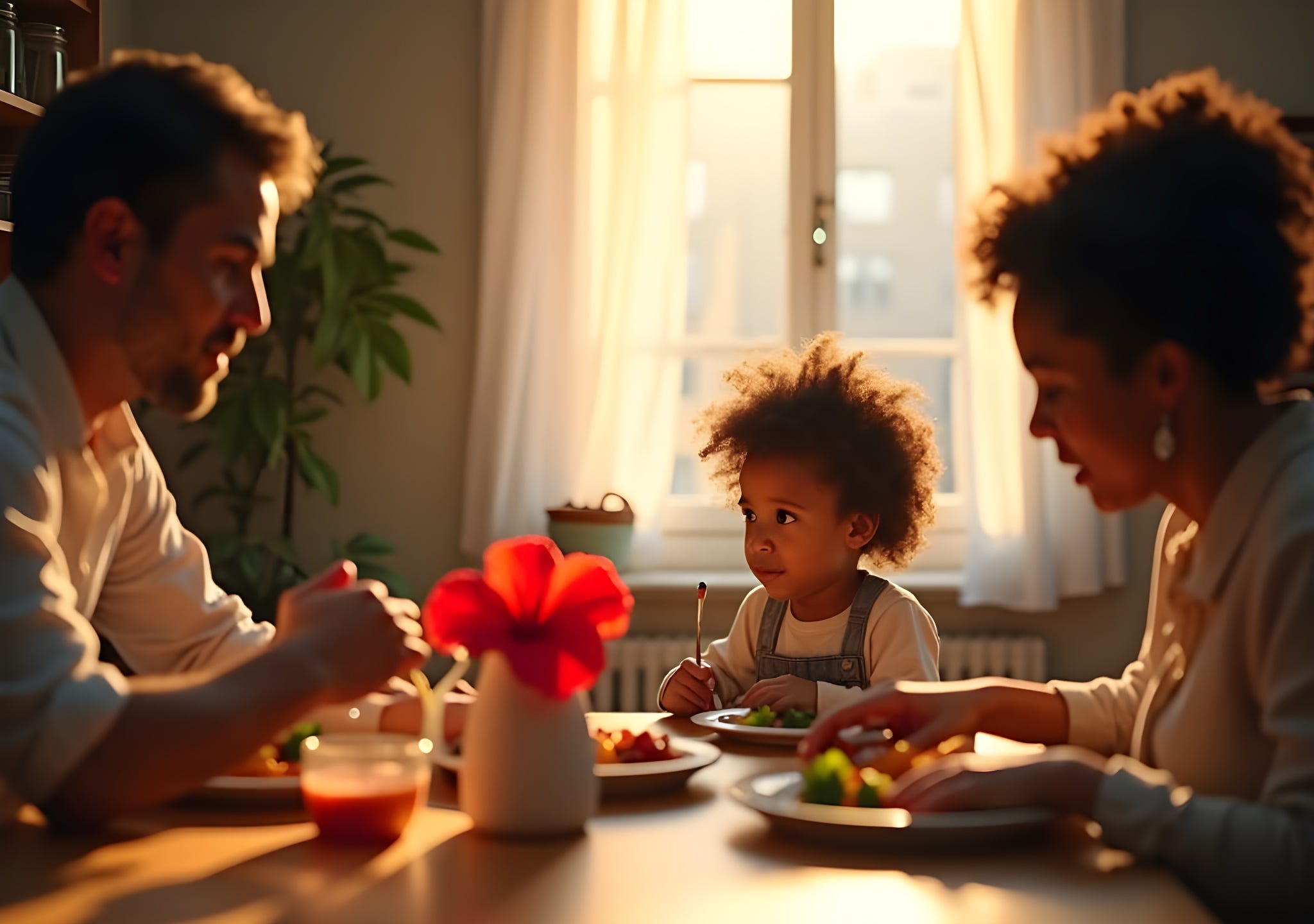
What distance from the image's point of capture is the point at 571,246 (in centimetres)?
357

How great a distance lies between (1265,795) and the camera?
3.26ft

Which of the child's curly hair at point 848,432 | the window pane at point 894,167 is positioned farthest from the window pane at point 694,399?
the child's curly hair at point 848,432

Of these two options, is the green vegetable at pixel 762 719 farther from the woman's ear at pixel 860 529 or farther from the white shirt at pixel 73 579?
the woman's ear at pixel 860 529

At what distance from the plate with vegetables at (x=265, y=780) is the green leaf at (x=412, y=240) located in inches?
91.2

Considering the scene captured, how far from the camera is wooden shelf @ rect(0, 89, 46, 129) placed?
8.65 ft

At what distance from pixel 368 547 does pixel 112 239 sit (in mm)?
2123

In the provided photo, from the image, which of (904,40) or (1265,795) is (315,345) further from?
(1265,795)

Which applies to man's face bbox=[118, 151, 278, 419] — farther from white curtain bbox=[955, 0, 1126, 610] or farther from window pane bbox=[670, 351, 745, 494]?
white curtain bbox=[955, 0, 1126, 610]

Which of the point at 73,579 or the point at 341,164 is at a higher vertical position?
the point at 341,164

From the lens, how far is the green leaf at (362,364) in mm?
3293

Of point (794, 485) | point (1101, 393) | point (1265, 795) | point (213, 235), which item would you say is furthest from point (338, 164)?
point (1265, 795)

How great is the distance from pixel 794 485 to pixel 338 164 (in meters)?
1.87

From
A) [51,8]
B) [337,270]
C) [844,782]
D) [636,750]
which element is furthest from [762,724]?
[51,8]

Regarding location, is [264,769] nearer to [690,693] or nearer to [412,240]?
[690,693]
